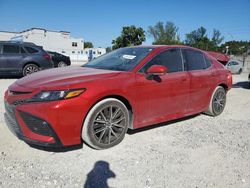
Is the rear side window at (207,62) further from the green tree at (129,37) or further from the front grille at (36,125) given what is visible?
the green tree at (129,37)

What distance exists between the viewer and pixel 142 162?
10.9 ft

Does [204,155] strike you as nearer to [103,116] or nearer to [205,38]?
[103,116]

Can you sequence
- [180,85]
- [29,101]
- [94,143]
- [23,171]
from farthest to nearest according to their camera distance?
[180,85] → [94,143] → [29,101] → [23,171]

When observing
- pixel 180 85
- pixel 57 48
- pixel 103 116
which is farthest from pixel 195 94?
pixel 57 48

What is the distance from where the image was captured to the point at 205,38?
277ft

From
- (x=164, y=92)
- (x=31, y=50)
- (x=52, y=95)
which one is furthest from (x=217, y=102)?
(x=31, y=50)

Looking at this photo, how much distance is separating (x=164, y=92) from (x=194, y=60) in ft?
4.28

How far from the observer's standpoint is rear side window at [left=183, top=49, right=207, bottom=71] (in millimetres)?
4887

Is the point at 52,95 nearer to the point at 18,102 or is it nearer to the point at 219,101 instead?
the point at 18,102

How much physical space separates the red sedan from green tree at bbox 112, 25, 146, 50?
49.2 meters

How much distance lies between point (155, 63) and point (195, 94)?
1.22m

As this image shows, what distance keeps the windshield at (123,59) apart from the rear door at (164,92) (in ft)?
0.68

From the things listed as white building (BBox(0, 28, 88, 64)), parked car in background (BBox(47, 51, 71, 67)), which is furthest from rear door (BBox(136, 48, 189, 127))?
white building (BBox(0, 28, 88, 64))

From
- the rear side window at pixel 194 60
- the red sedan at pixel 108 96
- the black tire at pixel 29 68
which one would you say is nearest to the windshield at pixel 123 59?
the red sedan at pixel 108 96
